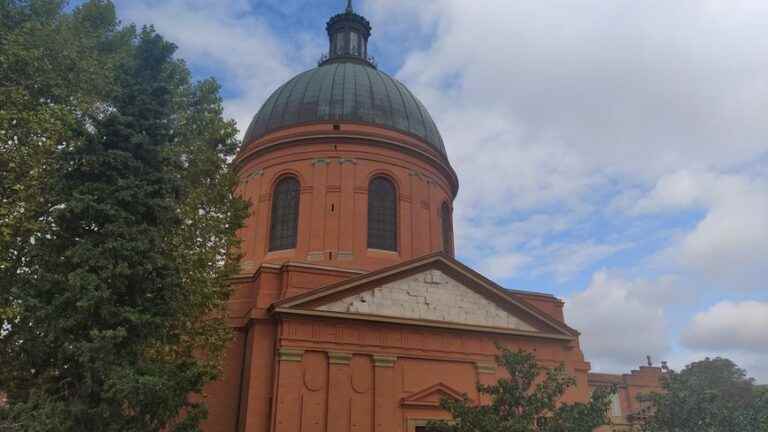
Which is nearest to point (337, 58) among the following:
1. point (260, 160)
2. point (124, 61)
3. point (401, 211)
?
point (260, 160)

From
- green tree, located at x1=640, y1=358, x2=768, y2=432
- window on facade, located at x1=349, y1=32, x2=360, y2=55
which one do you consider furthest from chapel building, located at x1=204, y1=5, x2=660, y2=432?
green tree, located at x1=640, y1=358, x2=768, y2=432

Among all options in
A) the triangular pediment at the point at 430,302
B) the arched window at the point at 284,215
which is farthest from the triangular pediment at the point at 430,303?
the arched window at the point at 284,215

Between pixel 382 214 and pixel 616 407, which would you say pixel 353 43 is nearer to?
pixel 382 214

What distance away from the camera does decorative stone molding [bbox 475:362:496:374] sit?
1617 centimetres

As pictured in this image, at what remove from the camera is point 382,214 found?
20391mm

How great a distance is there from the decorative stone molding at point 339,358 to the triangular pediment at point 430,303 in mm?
1106

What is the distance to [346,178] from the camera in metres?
20.2

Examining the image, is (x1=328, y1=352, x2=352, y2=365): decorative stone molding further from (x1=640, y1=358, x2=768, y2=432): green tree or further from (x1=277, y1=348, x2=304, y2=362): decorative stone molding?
(x1=640, y1=358, x2=768, y2=432): green tree

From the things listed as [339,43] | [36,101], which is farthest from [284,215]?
[339,43]

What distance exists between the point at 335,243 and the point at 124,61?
9.42 metres

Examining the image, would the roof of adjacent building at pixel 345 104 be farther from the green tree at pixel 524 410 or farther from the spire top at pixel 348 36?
the green tree at pixel 524 410

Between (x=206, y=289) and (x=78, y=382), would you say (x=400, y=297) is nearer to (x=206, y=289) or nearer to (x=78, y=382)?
(x=206, y=289)

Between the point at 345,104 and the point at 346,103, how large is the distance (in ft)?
0.24

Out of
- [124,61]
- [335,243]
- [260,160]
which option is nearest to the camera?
[124,61]
